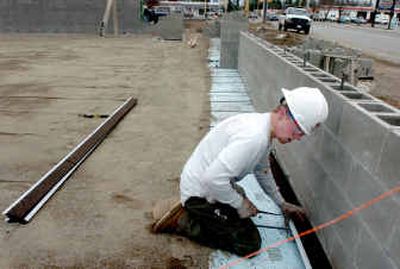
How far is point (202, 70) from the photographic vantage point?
36.8 ft

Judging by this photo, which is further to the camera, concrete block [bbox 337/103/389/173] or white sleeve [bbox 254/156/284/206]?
white sleeve [bbox 254/156/284/206]

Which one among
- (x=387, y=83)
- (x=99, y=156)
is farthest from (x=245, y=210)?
(x=387, y=83)

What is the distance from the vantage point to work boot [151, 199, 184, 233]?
9.99ft

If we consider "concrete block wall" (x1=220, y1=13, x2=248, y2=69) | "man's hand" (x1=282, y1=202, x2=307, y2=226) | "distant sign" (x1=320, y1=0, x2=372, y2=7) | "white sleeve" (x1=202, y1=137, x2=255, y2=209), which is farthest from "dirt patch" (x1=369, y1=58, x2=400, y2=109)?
"distant sign" (x1=320, y1=0, x2=372, y2=7)

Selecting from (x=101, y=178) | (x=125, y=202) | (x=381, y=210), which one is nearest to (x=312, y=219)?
(x=381, y=210)

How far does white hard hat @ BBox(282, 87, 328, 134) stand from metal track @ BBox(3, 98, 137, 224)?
Answer: 2630 mm

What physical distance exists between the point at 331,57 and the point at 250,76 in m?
1.74

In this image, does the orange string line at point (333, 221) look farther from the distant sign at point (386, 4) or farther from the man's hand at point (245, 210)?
the distant sign at point (386, 4)

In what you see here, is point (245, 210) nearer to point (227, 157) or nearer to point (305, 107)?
point (227, 157)

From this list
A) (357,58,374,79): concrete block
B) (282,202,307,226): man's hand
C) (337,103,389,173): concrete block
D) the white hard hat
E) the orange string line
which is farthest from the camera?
(357,58,374,79): concrete block

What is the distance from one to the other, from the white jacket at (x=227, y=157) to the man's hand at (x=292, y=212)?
70cm

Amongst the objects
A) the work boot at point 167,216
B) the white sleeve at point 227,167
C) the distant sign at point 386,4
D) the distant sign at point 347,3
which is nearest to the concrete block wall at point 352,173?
the white sleeve at point 227,167

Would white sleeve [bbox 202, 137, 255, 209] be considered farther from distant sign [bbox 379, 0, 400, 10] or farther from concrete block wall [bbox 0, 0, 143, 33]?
distant sign [bbox 379, 0, 400, 10]

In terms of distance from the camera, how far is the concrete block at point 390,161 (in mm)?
1930
